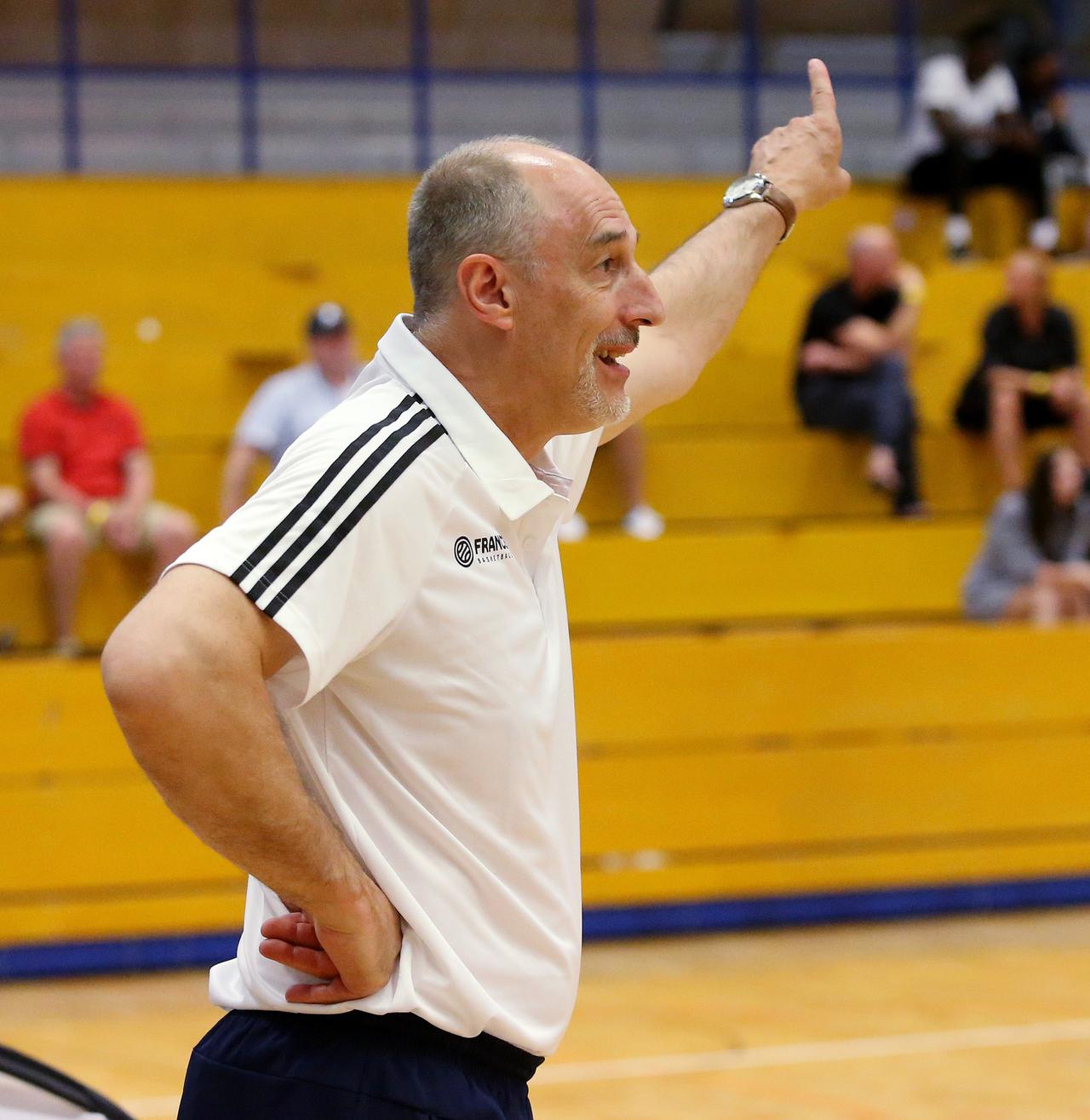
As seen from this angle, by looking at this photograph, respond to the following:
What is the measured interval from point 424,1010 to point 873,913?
4.60 metres

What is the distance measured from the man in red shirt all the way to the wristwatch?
4.12 m

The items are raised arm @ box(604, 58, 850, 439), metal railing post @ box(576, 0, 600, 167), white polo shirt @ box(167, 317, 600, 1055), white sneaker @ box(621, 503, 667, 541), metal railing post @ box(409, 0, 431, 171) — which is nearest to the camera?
white polo shirt @ box(167, 317, 600, 1055)

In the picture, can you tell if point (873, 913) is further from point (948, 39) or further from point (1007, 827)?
point (948, 39)

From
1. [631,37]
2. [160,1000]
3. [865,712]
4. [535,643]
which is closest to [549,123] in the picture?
[631,37]

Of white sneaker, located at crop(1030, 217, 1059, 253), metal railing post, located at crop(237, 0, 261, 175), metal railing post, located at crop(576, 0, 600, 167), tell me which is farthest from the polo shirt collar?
metal railing post, located at crop(576, 0, 600, 167)

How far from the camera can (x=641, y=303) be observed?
5.17ft

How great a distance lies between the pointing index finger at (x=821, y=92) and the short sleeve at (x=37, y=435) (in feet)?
15.0

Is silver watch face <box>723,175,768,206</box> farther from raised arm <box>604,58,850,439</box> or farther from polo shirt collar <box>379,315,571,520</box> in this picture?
polo shirt collar <box>379,315,571,520</box>

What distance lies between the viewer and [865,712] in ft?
18.7

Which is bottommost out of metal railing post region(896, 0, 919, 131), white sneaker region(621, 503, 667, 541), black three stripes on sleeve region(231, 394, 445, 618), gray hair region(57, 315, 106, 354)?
white sneaker region(621, 503, 667, 541)

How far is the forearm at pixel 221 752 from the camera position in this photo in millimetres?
1223

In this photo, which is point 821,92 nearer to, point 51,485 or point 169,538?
point 169,538

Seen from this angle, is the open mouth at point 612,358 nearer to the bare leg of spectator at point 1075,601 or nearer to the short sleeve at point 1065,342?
the bare leg of spectator at point 1075,601

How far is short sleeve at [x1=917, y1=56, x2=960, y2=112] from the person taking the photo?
895 cm
